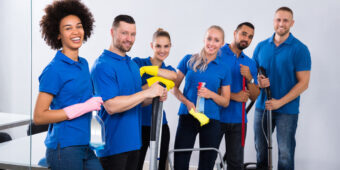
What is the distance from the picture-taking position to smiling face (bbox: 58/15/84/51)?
1.57m

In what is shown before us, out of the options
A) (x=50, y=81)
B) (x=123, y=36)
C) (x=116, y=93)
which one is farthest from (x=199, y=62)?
(x=50, y=81)

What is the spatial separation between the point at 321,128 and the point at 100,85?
8.86 feet

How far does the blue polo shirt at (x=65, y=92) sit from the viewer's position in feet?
4.75

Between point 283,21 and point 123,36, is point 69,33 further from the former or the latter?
point 283,21

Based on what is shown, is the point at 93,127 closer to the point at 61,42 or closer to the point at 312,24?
the point at 61,42

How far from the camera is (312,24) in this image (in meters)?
3.62

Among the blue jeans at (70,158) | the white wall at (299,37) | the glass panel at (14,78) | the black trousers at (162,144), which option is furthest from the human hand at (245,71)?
the glass panel at (14,78)

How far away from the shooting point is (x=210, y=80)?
2.53 metres

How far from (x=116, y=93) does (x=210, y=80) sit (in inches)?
35.1

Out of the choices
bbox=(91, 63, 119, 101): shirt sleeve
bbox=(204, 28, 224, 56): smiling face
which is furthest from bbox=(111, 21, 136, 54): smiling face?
bbox=(204, 28, 224, 56): smiling face

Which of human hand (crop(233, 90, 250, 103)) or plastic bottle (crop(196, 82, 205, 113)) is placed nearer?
plastic bottle (crop(196, 82, 205, 113))

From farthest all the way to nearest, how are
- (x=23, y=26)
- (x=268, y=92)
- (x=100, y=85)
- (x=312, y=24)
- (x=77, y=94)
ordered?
(x=312, y=24), (x=268, y=92), (x=100, y=85), (x=77, y=94), (x=23, y=26)

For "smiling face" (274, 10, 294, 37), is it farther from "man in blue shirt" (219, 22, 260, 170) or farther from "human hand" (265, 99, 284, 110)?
"human hand" (265, 99, 284, 110)

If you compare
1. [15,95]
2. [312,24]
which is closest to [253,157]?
[312,24]
